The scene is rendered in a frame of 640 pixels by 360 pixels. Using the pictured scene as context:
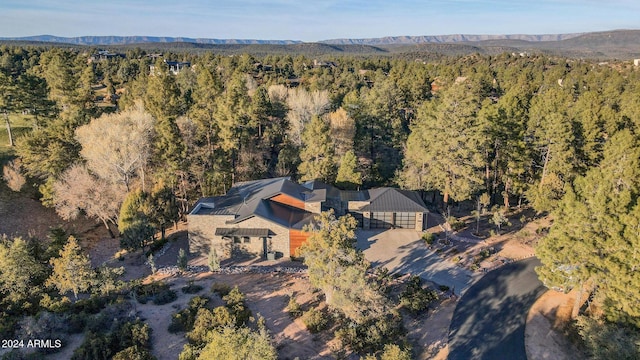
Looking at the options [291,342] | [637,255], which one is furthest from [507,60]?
[291,342]

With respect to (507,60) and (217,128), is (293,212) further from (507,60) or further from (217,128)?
(507,60)

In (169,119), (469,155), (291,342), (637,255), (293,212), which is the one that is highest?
(169,119)

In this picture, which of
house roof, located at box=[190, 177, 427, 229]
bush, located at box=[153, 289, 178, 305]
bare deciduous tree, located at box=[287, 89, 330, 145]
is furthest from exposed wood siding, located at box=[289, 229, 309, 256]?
bare deciduous tree, located at box=[287, 89, 330, 145]

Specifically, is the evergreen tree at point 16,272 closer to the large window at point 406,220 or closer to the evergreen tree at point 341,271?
the evergreen tree at point 341,271

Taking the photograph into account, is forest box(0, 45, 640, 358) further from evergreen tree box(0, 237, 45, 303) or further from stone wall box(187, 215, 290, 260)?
stone wall box(187, 215, 290, 260)

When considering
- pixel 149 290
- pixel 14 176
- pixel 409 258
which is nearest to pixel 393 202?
pixel 409 258

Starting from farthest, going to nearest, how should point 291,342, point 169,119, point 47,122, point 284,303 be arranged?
point 47,122, point 169,119, point 284,303, point 291,342

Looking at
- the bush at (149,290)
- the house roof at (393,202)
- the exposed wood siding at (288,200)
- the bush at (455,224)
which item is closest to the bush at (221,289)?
the bush at (149,290)

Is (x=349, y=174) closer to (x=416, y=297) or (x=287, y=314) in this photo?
(x=416, y=297)
